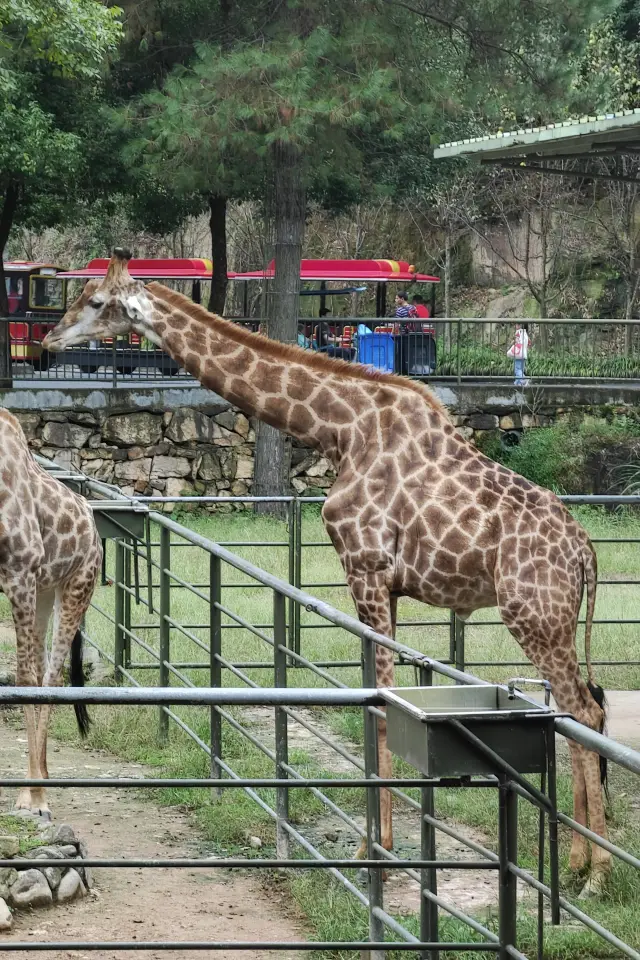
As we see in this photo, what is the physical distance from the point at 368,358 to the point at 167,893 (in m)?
16.6

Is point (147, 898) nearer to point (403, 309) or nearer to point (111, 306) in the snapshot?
point (111, 306)

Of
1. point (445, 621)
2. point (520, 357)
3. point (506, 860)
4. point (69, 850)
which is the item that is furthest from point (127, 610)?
point (520, 357)

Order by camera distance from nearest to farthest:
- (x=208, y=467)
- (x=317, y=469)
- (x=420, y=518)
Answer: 1. (x=420, y=518)
2. (x=208, y=467)
3. (x=317, y=469)

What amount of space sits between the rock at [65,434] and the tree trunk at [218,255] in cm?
636

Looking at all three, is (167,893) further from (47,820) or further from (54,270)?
(54,270)

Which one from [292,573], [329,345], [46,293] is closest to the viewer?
[292,573]

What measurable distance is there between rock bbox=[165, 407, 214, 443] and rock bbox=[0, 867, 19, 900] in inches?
563

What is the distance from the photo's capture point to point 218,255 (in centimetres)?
2609

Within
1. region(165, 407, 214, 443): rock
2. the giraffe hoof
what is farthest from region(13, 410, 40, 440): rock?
the giraffe hoof

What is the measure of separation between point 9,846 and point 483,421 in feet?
52.4

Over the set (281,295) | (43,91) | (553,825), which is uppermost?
(43,91)

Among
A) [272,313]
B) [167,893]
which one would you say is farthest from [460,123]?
[167,893]

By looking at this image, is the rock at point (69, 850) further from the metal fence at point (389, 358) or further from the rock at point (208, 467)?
the rock at point (208, 467)

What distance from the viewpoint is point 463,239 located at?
38.9 m
